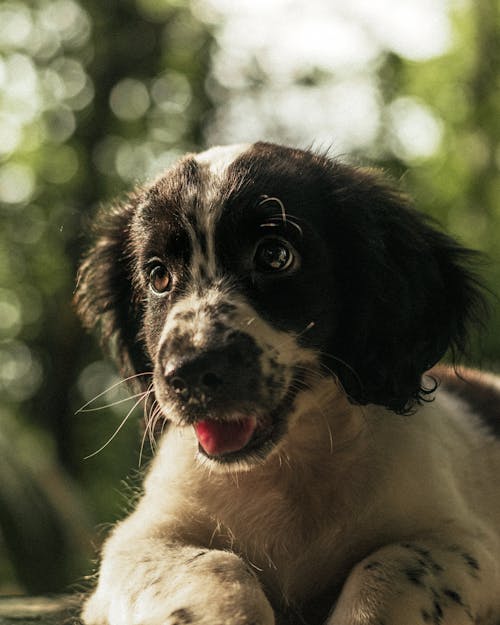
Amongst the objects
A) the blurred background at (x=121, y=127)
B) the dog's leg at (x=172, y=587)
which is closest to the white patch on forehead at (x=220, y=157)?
the dog's leg at (x=172, y=587)

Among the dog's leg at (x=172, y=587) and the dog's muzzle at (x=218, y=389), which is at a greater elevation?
the dog's muzzle at (x=218, y=389)

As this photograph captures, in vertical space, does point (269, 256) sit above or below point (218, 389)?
above

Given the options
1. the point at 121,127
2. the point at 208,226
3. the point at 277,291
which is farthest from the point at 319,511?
the point at 121,127

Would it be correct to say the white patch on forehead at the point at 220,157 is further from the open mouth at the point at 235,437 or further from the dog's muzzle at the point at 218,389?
the open mouth at the point at 235,437

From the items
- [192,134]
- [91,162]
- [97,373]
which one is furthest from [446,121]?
[97,373]

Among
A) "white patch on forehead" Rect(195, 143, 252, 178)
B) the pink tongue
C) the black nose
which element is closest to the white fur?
the pink tongue

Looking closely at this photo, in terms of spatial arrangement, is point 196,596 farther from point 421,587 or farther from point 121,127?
point 121,127
